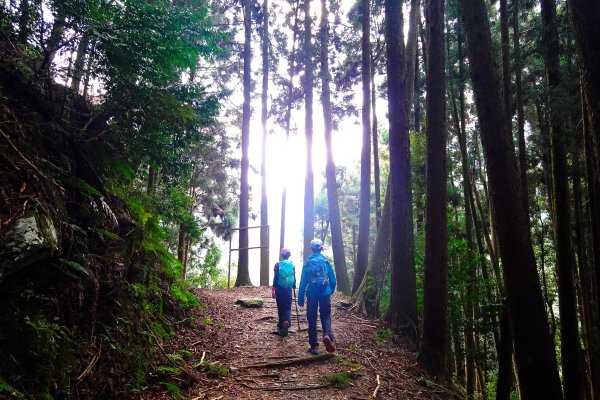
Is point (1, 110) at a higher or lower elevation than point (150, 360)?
higher

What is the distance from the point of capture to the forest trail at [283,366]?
452cm

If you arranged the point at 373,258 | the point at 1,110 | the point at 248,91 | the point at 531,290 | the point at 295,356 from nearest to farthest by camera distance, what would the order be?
1. the point at 1,110
2. the point at 531,290
3. the point at 295,356
4. the point at 373,258
5. the point at 248,91

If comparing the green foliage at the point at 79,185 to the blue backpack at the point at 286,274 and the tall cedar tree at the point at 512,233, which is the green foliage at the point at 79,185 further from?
the tall cedar tree at the point at 512,233

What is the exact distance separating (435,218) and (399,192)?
1.52 m

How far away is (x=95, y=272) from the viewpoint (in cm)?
373

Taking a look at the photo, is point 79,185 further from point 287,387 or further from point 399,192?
point 399,192

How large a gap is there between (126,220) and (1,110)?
181cm

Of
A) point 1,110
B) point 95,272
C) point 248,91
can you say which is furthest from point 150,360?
point 248,91

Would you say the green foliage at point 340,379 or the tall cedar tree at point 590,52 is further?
the green foliage at point 340,379

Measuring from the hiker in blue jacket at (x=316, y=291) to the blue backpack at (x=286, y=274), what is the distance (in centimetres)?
89

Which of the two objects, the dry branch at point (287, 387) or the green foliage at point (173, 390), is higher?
the green foliage at point (173, 390)

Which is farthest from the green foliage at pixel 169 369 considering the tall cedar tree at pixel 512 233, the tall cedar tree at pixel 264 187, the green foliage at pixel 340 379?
the tall cedar tree at pixel 264 187

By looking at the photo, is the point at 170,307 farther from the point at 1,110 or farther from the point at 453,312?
the point at 453,312

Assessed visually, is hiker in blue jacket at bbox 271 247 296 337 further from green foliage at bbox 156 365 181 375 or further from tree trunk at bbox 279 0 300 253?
tree trunk at bbox 279 0 300 253
